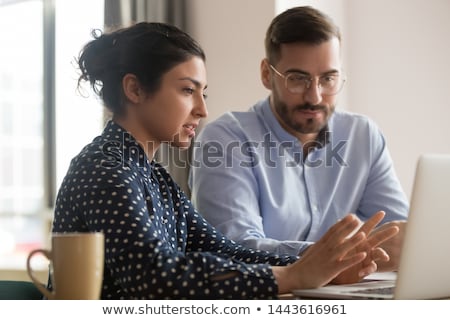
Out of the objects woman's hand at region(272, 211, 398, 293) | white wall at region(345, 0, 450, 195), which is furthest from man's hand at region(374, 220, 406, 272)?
white wall at region(345, 0, 450, 195)

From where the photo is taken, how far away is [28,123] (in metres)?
3.67

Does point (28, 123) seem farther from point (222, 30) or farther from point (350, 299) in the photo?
point (350, 299)

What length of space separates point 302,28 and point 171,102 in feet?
2.15

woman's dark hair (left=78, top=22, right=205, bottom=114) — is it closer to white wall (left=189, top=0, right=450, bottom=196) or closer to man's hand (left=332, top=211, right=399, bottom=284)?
man's hand (left=332, top=211, right=399, bottom=284)

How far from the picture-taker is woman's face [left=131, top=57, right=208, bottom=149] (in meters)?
1.27

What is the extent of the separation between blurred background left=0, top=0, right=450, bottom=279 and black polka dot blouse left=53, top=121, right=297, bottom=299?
6.65ft

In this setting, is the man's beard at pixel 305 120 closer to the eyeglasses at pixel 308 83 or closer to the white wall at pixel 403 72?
the eyeglasses at pixel 308 83

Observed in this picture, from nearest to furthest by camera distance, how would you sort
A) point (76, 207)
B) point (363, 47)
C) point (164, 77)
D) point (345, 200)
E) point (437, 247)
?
1. point (437, 247)
2. point (76, 207)
3. point (164, 77)
4. point (345, 200)
5. point (363, 47)

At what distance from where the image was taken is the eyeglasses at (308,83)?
1807mm

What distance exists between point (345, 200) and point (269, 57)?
0.44 m

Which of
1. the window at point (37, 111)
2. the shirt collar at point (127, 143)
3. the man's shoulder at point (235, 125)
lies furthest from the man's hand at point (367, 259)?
the window at point (37, 111)

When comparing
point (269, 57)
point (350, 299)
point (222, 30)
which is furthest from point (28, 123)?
point (350, 299)

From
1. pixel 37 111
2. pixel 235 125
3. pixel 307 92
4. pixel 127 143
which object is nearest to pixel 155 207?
pixel 127 143

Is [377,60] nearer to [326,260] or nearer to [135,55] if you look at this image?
[135,55]
